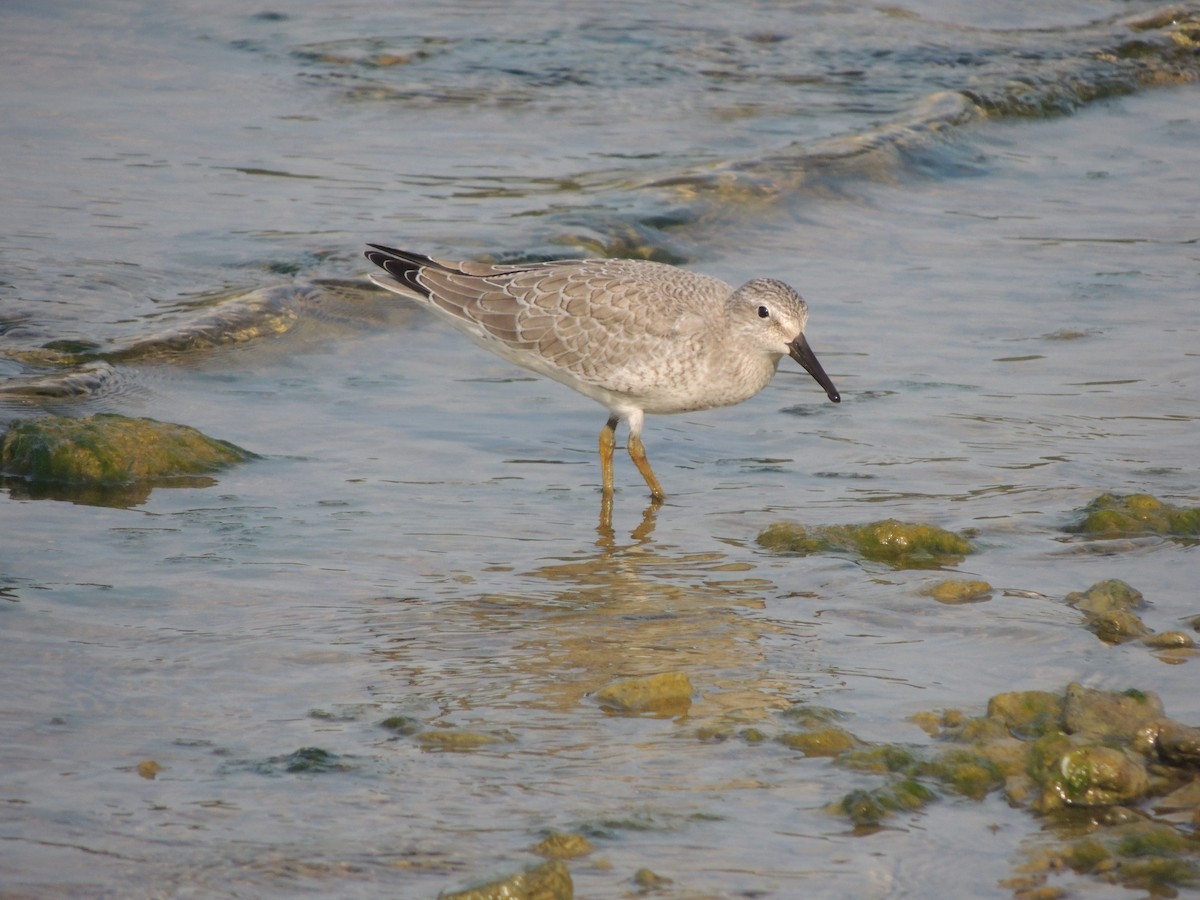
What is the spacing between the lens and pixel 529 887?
142 inches

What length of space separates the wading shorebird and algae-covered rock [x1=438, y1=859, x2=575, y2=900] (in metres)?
3.77

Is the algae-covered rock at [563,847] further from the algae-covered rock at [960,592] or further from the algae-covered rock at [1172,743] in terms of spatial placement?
the algae-covered rock at [960,592]

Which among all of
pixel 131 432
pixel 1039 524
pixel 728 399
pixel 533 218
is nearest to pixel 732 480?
pixel 728 399

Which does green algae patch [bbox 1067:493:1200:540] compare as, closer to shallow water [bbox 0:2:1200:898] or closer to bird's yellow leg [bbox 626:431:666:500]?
shallow water [bbox 0:2:1200:898]

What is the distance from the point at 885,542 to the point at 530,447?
7.34ft

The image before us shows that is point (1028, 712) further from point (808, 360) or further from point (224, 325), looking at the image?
point (224, 325)

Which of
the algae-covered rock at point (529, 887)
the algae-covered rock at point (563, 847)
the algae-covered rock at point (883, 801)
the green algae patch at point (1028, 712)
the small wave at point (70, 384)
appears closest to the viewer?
the algae-covered rock at point (529, 887)

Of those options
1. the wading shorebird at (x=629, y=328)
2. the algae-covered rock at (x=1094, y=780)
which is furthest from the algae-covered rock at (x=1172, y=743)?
the wading shorebird at (x=629, y=328)

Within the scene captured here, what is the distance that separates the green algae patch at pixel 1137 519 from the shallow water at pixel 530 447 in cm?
15

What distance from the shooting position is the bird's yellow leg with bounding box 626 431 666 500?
24.1 feet

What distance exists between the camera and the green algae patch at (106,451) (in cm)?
675

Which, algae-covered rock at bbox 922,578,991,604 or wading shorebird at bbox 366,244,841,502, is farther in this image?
wading shorebird at bbox 366,244,841,502

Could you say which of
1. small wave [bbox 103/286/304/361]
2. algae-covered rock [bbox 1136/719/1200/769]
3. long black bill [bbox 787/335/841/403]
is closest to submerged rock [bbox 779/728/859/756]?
algae-covered rock [bbox 1136/719/1200/769]

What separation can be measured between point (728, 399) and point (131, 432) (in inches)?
113
